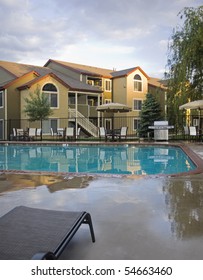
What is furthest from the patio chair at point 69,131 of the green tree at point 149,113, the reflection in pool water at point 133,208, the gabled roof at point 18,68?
the reflection in pool water at point 133,208

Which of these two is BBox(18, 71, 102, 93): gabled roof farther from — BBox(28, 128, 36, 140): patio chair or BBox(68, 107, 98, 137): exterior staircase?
BBox(28, 128, 36, 140): patio chair

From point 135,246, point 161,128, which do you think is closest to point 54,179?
point 135,246

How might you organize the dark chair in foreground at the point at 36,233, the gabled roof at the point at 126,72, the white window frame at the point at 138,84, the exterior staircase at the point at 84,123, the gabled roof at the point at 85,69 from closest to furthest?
the dark chair in foreground at the point at 36,233
the exterior staircase at the point at 84,123
the gabled roof at the point at 85,69
the gabled roof at the point at 126,72
the white window frame at the point at 138,84

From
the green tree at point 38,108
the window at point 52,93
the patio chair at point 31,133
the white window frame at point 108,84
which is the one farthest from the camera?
the white window frame at point 108,84

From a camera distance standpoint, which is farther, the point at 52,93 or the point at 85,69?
the point at 85,69

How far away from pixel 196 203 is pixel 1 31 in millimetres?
5542

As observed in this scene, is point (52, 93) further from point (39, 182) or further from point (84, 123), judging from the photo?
point (39, 182)

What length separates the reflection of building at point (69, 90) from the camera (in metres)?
23.0

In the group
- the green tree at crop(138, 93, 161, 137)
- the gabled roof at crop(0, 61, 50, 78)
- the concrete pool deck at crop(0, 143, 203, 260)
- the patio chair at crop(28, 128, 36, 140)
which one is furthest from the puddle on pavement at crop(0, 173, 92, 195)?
the gabled roof at crop(0, 61, 50, 78)

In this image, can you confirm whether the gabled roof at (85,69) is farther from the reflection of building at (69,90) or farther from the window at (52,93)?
the window at (52,93)

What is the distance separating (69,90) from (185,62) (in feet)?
38.3

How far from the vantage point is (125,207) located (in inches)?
143

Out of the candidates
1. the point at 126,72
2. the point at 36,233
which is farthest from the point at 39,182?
the point at 126,72
